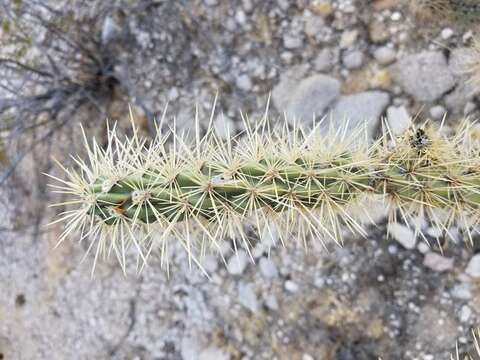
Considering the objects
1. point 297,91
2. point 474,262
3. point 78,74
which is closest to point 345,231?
point 474,262

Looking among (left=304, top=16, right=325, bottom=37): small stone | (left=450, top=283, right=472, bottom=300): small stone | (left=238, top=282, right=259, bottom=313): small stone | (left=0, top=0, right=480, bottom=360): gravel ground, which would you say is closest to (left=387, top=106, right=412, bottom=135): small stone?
(left=0, top=0, right=480, bottom=360): gravel ground

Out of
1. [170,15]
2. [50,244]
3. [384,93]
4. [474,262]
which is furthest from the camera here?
[50,244]

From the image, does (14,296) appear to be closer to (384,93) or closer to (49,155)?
(49,155)

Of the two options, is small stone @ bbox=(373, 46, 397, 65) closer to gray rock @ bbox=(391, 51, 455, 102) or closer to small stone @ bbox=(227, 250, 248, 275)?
gray rock @ bbox=(391, 51, 455, 102)

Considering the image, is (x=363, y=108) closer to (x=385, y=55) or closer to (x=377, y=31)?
(x=385, y=55)

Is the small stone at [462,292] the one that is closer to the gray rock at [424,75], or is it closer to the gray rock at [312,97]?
the gray rock at [424,75]
